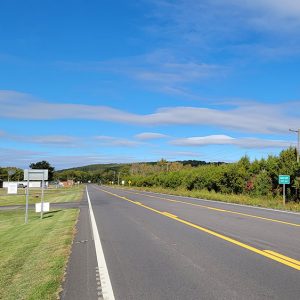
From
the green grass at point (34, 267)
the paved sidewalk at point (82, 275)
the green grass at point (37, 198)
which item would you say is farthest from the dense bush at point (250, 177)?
the paved sidewalk at point (82, 275)

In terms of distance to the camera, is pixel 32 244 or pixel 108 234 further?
pixel 108 234

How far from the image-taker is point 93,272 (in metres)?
8.34

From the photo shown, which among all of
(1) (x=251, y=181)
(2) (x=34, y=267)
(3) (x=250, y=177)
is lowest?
(2) (x=34, y=267)

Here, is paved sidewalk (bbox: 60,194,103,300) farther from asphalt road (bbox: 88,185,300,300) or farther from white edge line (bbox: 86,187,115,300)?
asphalt road (bbox: 88,185,300,300)

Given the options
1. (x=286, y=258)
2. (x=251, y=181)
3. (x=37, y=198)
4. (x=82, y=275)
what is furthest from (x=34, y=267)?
(x=37, y=198)

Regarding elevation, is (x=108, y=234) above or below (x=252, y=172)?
below

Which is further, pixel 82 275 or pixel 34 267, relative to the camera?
pixel 34 267

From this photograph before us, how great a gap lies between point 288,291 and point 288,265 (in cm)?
204

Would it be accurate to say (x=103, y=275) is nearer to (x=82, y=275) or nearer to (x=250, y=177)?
(x=82, y=275)

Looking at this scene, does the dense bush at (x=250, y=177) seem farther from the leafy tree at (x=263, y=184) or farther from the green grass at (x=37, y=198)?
the green grass at (x=37, y=198)

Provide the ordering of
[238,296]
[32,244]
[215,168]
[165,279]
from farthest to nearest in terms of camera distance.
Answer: [215,168], [32,244], [165,279], [238,296]

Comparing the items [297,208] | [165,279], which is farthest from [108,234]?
[297,208]

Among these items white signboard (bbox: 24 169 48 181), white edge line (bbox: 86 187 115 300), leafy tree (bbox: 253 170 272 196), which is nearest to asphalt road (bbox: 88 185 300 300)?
white edge line (bbox: 86 187 115 300)

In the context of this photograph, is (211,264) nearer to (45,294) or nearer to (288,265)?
(288,265)
